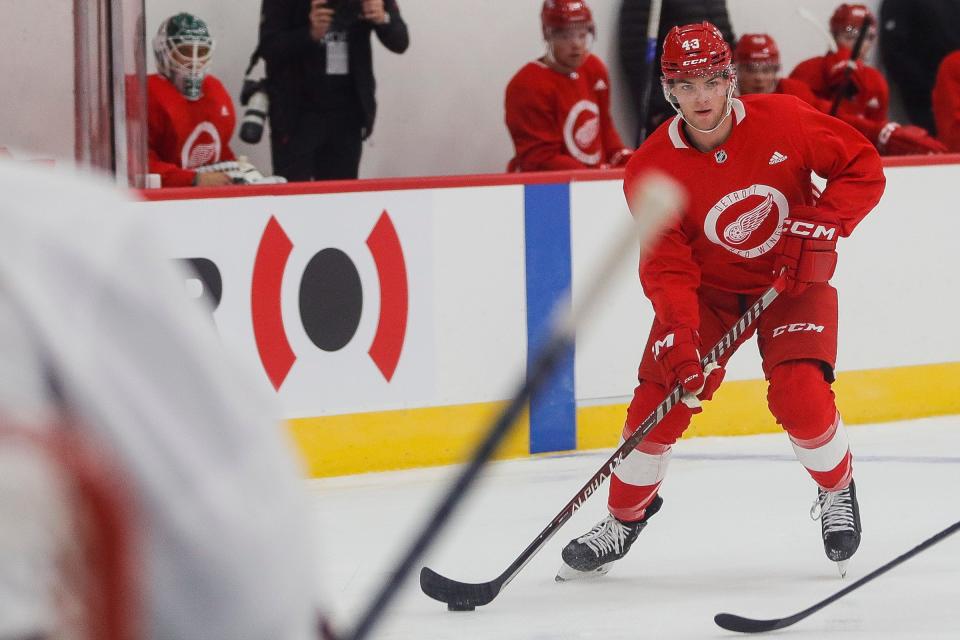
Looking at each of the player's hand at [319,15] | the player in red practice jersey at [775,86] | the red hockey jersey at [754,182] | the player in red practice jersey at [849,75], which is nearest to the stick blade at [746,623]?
the red hockey jersey at [754,182]

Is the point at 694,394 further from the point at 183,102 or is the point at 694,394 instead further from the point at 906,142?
the point at 906,142

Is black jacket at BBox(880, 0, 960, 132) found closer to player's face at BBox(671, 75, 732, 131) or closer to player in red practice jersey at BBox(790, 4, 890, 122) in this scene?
player in red practice jersey at BBox(790, 4, 890, 122)

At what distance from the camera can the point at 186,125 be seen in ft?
13.8

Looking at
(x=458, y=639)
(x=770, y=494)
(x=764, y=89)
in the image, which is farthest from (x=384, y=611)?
(x=764, y=89)

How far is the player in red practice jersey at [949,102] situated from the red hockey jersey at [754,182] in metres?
2.77

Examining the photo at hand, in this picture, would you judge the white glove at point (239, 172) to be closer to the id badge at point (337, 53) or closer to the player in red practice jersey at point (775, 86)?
the id badge at point (337, 53)

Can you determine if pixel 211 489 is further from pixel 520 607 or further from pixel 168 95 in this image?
pixel 168 95

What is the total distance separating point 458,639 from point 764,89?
3075 mm

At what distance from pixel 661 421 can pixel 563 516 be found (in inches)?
10.1

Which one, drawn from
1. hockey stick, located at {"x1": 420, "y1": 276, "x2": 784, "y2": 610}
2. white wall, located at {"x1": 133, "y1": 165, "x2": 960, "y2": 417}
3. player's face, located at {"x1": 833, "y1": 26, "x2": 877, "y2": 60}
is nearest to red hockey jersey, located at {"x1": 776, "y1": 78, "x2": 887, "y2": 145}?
player's face, located at {"x1": 833, "y1": 26, "x2": 877, "y2": 60}

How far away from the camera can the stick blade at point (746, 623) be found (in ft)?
8.23

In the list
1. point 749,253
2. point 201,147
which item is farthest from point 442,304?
point 749,253

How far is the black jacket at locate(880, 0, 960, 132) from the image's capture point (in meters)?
6.19

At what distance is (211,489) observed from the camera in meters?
0.53
